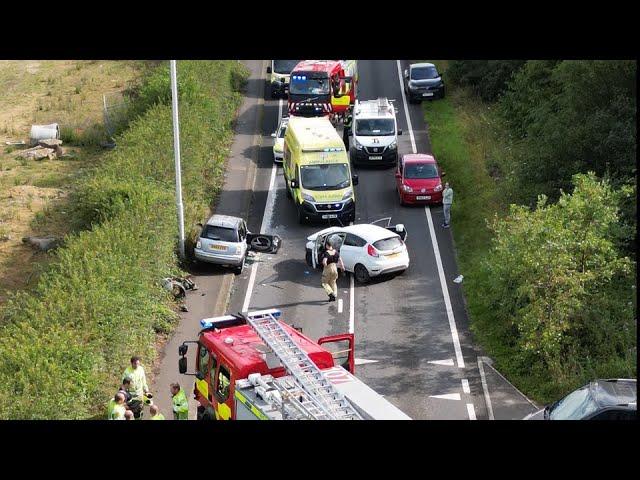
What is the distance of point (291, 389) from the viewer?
1520 cm

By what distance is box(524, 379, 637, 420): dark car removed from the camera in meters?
15.5

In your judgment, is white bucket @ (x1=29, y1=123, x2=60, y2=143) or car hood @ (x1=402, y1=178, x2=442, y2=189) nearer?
car hood @ (x1=402, y1=178, x2=442, y2=189)

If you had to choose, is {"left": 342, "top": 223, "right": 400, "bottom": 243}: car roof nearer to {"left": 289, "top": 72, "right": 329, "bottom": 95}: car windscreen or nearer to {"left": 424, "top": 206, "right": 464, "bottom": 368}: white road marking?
{"left": 424, "top": 206, "right": 464, "bottom": 368}: white road marking

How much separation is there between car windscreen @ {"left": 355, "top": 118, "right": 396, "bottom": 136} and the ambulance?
A: 4595mm

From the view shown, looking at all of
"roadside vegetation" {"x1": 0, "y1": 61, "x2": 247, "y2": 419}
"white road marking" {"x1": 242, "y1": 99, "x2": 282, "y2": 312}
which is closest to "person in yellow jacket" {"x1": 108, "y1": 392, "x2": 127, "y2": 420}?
"roadside vegetation" {"x1": 0, "y1": 61, "x2": 247, "y2": 419}

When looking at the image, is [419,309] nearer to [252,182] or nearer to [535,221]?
[535,221]

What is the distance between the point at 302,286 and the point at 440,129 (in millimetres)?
15033

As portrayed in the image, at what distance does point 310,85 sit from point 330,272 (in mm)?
17059

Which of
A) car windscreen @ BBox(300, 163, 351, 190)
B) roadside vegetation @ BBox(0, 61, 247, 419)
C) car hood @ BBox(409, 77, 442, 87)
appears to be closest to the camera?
roadside vegetation @ BBox(0, 61, 247, 419)

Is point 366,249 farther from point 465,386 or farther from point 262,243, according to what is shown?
point 465,386

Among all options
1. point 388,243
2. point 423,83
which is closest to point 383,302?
point 388,243

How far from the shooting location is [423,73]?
44.3 m
